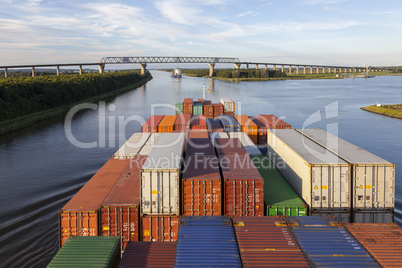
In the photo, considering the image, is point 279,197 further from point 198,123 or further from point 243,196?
point 198,123

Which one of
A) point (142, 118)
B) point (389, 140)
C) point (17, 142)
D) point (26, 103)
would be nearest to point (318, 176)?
point (389, 140)

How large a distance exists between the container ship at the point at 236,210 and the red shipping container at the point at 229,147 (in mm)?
83

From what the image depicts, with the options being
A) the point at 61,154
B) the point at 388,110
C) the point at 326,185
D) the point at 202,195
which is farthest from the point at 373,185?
the point at 388,110

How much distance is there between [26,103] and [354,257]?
6810 cm

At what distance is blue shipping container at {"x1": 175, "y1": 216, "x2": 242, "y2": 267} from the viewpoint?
34.8 ft

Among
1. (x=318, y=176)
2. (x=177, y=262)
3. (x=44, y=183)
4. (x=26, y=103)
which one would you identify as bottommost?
(x=44, y=183)

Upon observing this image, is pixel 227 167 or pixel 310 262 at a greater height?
pixel 227 167

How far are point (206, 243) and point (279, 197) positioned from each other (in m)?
7.22

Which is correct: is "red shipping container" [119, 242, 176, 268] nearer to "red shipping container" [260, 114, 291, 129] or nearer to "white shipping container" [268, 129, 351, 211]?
"white shipping container" [268, 129, 351, 211]

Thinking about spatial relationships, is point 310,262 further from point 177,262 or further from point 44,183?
point 44,183

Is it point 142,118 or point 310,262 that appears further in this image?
point 142,118

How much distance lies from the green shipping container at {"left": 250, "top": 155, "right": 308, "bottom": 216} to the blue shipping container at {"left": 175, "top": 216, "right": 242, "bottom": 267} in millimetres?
3832

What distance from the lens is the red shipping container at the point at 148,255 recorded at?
12102 mm

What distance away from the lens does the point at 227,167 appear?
18.3m
